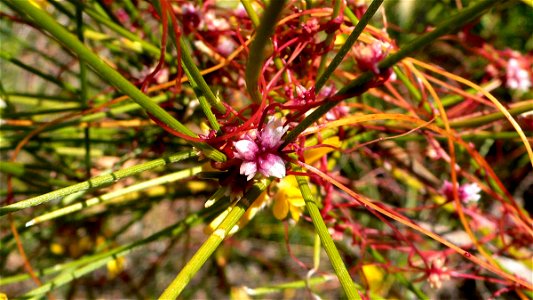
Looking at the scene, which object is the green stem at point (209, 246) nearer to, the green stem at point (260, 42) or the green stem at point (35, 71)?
the green stem at point (260, 42)

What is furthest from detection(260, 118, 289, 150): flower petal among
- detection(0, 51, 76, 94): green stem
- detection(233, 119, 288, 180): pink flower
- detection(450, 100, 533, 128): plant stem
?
detection(0, 51, 76, 94): green stem

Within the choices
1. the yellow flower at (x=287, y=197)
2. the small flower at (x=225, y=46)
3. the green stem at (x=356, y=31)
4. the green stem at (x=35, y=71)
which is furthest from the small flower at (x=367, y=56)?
the green stem at (x=35, y=71)

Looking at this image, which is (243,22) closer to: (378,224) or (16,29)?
(378,224)

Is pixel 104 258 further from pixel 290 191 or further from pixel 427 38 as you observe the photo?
pixel 427 38

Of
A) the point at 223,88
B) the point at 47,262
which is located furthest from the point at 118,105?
the point at 47,262

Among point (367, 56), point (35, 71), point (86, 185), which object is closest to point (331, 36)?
point (367, 56)

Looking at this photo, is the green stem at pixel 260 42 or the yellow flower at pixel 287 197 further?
the yellow flower at pixel 287 197
